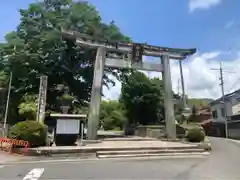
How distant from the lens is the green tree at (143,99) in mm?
33562

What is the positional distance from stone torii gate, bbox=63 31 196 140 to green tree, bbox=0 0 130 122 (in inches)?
153

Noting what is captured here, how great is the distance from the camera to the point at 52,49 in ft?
87.5

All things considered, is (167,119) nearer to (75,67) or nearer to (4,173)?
(75,67)

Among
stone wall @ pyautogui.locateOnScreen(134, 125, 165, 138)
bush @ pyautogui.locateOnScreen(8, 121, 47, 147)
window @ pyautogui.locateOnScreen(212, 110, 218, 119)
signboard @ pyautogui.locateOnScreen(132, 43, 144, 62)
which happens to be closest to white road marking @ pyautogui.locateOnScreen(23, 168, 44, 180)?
bush @ pyautogui.locateOnScreen(8, 121, 47, 147)

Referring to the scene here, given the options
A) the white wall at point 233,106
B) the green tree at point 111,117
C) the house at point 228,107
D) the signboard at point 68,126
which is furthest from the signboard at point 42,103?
the white wall at point 233,106

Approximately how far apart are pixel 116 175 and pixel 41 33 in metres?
21.2

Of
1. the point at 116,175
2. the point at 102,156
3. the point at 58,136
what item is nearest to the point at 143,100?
the point at 58,136

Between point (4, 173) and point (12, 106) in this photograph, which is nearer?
point (4, 173)

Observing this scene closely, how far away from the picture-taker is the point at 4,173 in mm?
9414

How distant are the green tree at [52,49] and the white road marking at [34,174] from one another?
57.0 ft

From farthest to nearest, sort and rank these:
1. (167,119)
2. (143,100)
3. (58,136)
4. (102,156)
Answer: (143,100) → (167,119) → (58,136) → (102,156)

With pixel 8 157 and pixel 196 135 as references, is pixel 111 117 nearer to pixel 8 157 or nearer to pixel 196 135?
pixel 196 135

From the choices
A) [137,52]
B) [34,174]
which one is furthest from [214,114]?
[34,174]

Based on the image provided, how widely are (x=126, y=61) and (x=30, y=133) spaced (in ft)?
34.9
